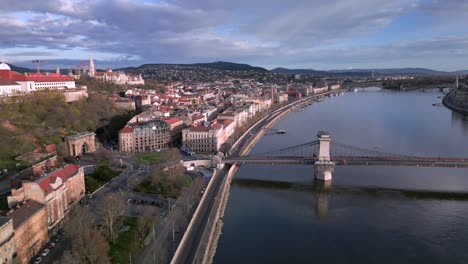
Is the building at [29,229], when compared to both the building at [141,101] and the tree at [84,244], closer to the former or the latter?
the tree at [84,244]

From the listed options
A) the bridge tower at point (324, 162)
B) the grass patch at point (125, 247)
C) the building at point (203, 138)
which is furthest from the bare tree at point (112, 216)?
the building at point (203, 138)

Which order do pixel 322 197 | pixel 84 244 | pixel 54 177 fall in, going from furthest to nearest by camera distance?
pixel 322 197, pixel 54 177, pixel 84 244

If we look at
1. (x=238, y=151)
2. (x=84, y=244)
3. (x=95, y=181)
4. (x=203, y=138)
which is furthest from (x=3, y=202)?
(x=238, y=151)

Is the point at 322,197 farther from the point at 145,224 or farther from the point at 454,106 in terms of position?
the point at 454,106

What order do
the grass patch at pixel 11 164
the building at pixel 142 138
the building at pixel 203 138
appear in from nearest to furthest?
1. the grass patch at pixel 11 164
2. the building at pixel 203 138
3. the building at pixel 142 138

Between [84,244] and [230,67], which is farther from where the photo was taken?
[230,67]

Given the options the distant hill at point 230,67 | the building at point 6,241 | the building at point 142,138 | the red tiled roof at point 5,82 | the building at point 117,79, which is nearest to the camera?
the building at point 6,241

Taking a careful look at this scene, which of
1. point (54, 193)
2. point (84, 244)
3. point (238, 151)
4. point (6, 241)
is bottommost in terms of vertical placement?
point (84, 244)

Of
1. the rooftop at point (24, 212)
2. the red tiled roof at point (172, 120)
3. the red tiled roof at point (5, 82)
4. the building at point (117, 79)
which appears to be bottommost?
the rooftop at point (24, 212)
